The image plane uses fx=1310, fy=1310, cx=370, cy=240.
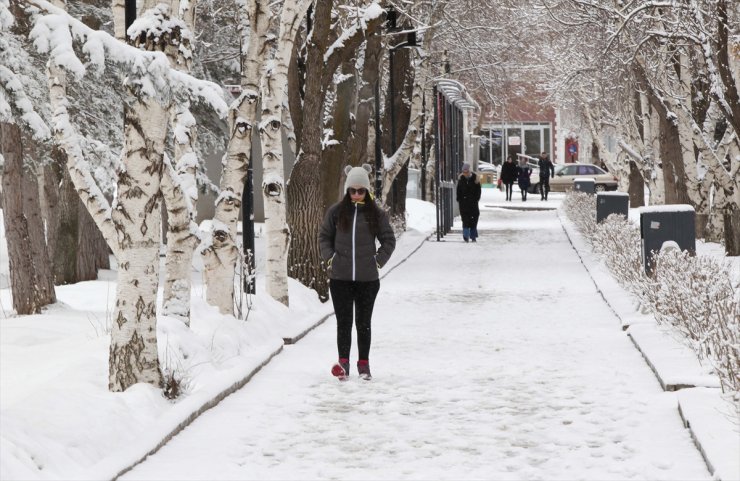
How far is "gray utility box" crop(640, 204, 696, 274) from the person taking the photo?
52.3 feet

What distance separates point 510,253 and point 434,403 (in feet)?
59.8

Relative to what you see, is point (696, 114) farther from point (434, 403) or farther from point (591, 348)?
point (434, 403)

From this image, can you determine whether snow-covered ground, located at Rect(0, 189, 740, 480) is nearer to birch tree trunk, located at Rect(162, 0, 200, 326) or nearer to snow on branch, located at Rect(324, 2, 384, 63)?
birch tree trunk, located at Rect(162, 0, 200, 326)

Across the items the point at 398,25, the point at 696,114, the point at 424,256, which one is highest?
the point at 398,25

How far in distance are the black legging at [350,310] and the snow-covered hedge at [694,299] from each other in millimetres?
2744

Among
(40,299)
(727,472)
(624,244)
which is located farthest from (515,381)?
(40,299)

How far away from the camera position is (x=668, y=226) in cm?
1597

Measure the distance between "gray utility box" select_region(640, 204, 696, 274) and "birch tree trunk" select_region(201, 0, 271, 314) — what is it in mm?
5077

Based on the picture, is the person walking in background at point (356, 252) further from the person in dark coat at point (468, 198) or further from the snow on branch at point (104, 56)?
the person in dark coat at point (468, 198)

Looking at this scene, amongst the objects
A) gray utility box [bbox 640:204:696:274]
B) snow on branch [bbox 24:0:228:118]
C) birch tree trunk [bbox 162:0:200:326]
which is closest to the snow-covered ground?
birch tree trunk [bbox 162:0:200:326]

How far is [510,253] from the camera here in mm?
27812

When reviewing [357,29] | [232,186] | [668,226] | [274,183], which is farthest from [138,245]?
[357,29]

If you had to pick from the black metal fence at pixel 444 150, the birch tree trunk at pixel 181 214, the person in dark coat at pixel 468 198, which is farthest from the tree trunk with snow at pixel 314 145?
the black metal fence at pixel 444 150

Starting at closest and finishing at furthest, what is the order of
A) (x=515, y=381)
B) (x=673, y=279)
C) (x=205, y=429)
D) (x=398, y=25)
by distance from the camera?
1. (x=205, y=429)
2. (x=515, y=381)
3. (x=673, y=279)
4. (x=398, y=25)
